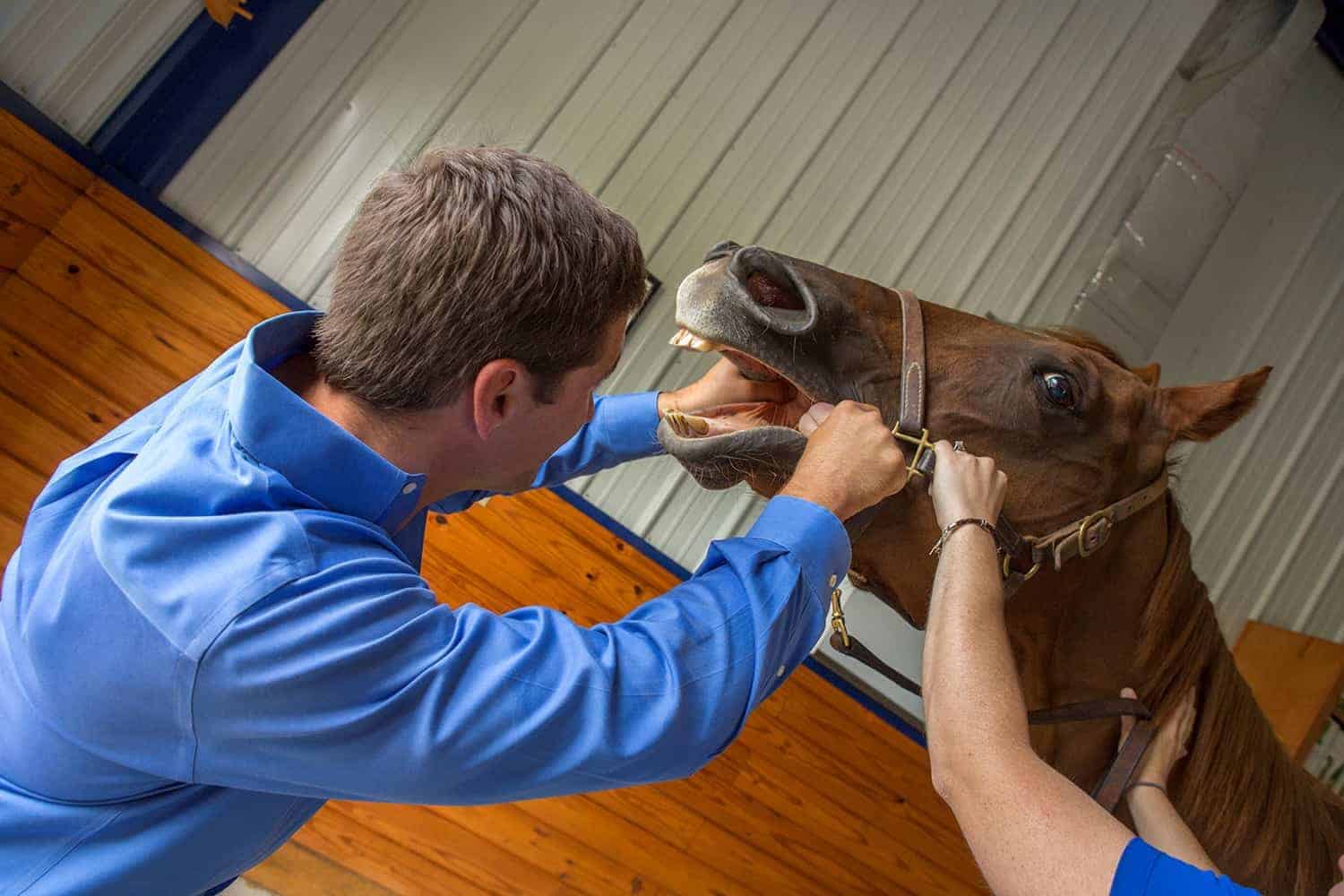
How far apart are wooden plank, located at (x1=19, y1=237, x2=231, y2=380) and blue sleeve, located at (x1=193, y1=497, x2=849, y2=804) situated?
2420 mm

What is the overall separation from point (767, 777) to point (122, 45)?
3619 millimetres

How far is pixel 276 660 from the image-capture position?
1.06m

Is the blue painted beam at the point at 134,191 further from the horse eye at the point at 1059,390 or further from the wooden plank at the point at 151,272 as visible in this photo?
the horse eye at the point at 1059,390

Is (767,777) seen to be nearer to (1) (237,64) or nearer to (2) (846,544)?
(2) (846,544)

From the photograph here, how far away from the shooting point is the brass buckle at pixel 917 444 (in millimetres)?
1674

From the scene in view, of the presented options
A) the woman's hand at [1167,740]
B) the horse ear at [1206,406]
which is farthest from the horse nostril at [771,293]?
the woman's hand at [1167,740]

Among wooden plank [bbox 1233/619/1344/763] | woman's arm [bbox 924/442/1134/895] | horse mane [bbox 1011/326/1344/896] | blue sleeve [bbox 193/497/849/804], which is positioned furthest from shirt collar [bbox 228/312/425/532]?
wooden plank [bbox 1233/619/1344/763]

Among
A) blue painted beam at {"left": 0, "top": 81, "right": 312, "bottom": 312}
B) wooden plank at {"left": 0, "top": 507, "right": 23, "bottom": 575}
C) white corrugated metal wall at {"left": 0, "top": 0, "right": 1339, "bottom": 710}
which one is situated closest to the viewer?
wooden plank at {"left": 0, "top": 507, "right": 23, "bottom": 575}

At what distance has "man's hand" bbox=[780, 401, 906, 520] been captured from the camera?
1.45 m

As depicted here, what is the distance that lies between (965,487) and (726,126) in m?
2.87

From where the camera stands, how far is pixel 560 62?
12.4 feet

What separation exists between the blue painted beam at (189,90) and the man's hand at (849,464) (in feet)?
9.48

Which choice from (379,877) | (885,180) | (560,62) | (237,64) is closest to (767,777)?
(379,877)

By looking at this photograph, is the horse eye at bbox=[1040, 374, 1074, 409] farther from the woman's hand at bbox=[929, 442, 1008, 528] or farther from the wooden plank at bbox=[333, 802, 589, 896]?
the wooden plank at bbox=[333, 802, 589, 896]
